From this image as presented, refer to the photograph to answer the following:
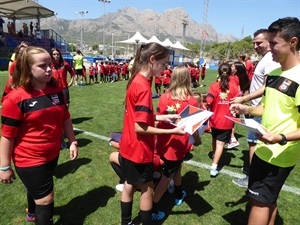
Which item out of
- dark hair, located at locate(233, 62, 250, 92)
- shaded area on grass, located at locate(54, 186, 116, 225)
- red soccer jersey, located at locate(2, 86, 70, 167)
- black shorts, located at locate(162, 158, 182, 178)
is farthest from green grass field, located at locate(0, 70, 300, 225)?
dark hair, located at locate(233, 62, 250, 92)

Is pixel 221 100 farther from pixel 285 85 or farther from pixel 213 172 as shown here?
pixel 285 85

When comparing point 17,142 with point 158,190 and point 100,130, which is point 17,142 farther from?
point 100,130

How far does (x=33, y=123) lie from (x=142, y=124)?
1033 mm

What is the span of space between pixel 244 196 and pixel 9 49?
27.5m

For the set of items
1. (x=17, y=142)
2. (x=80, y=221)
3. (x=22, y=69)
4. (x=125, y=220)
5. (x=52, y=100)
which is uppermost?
(x=22, y=69)

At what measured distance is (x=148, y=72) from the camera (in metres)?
2.71

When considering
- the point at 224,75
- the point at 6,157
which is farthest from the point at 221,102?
the point at 6,157

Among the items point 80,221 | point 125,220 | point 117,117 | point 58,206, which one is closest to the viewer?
point 125,220

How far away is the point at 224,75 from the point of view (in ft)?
15.5

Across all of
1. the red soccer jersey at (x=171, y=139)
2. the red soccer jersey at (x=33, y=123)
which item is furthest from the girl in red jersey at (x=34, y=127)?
the red soccer jersey at (x=171, y=139)

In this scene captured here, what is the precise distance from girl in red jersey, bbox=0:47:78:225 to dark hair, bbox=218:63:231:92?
2.91 meters

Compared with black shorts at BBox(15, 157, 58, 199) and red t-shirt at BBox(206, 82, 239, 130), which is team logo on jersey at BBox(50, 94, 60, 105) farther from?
red t-shirt at BBox(206, 82, 239, 130)

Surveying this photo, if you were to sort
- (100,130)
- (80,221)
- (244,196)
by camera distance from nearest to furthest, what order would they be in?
1. (80,221)
2. (244,196)
3. (100,130)

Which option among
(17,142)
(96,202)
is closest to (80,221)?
(96,202)
